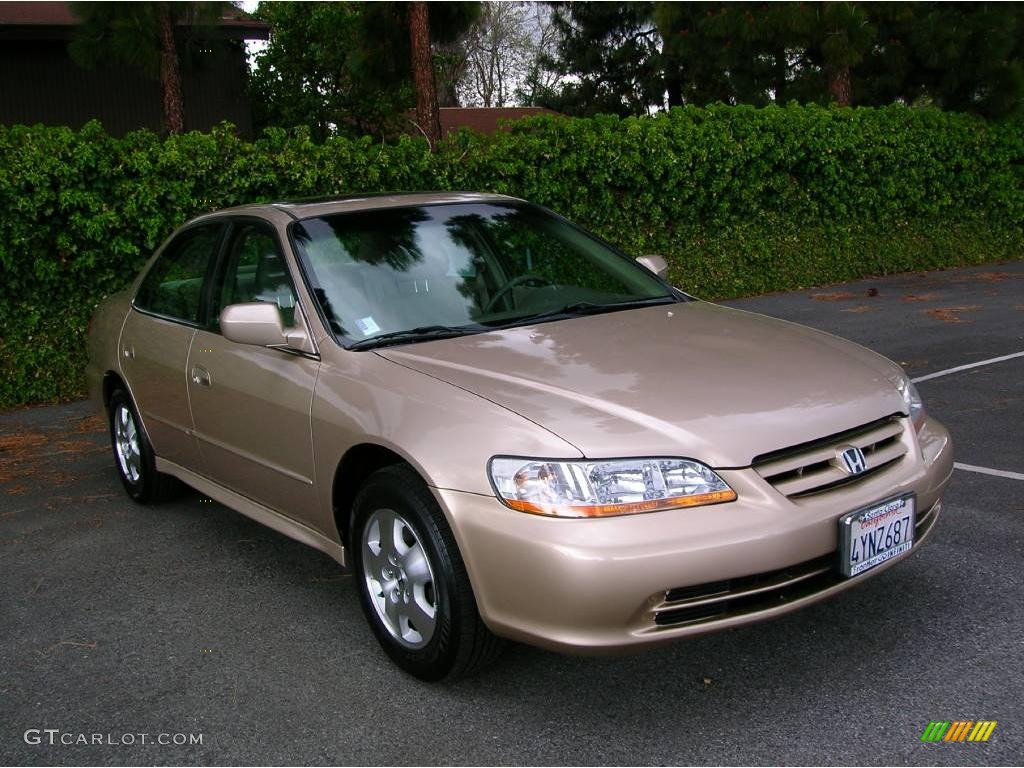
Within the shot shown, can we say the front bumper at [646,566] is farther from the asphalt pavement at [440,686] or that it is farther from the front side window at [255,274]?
the front side window at [255,274]

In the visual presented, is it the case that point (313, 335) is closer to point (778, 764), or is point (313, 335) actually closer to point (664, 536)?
point (664, 536)

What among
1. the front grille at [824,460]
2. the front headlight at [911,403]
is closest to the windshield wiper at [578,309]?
the front headlight at [911,403]

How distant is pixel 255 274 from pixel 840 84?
13.8m

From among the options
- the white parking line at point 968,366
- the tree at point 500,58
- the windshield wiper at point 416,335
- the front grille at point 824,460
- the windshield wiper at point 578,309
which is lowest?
the white parking line at point 968,366

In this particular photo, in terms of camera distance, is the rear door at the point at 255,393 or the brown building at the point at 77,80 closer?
the rear door at the point at 255,393

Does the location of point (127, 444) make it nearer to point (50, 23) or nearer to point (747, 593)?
point (747, 593)

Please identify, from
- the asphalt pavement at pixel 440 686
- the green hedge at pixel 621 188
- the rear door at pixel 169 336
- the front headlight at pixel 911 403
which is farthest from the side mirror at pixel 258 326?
the green hedge at pixel 621 188

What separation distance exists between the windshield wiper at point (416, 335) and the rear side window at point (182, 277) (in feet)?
4.46

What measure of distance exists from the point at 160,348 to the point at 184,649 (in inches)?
70.6

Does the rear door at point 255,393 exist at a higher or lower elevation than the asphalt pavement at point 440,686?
higher

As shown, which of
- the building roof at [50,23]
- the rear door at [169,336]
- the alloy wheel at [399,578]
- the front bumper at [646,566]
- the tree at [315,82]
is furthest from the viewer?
the tree at [315,82]

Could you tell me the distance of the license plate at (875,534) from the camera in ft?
10.4

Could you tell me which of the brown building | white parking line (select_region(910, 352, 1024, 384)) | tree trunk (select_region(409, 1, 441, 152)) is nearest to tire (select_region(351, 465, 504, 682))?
white parking line (select_region(910, 352, 1024, 384))

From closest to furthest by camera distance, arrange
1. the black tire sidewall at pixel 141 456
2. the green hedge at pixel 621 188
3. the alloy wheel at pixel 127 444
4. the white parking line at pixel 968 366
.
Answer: the black tire sidewall at pixel 141 456 → the alloy wheel at pixel 127 444 → the white parking line at pixel 968 366 → the green hedge at pixel 621 188
